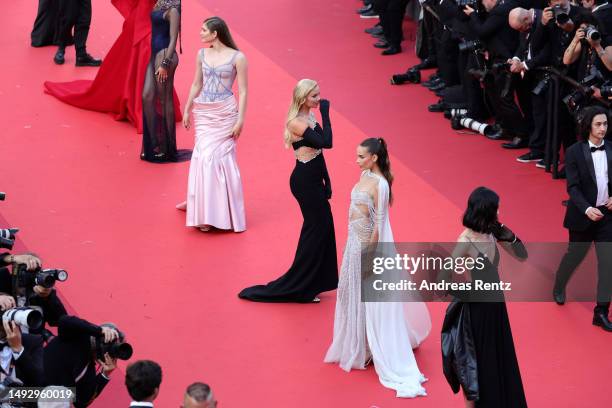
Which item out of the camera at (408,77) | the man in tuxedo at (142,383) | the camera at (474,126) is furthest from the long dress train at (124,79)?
the man in tuxedo at (142,383)

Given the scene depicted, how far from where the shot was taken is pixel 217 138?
35.4 ft

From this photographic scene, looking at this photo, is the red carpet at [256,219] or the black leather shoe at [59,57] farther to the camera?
the black leather shoe at [59,57]

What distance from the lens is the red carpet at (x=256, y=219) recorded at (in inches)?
338

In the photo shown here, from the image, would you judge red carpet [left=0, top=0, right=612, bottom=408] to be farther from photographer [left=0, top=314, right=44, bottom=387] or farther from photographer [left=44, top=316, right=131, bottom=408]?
photographer [left=0, top=314, right=44, bottom=387]

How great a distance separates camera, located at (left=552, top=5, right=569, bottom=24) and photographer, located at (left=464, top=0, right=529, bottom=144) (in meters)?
1.01

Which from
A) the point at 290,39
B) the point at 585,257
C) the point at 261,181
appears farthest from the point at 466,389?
the point at 290,39

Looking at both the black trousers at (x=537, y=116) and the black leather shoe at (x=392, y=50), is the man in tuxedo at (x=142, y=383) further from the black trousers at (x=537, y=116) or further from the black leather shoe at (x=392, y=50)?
the black leather shoe at (x=392, y=50)

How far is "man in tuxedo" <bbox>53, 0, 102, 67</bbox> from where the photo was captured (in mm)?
14867

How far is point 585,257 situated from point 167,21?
15.8 ft

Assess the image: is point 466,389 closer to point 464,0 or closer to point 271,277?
point 271,277

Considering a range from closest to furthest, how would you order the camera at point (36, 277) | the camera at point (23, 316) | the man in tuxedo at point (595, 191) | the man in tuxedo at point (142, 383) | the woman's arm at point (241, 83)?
the man in tuxedo at point (142, 383), the camera at point (23, 316), the camera at point (36, 277), the man in tuxedo at point (595, 191), the woman's arm at point (241, 83)

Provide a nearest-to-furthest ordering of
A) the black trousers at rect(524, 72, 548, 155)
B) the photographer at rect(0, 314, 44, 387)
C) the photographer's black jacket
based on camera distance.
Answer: the photographer at rect(0, 314, 44, 387) → the black trousers at rect(524, 72, 548, 155) → the photographer's black jacket

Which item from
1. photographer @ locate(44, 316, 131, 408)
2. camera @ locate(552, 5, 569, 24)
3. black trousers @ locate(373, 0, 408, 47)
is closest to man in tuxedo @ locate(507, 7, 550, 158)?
camera @ locate(552, 5, 569, 24)

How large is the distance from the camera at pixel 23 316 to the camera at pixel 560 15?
20.9 feet
